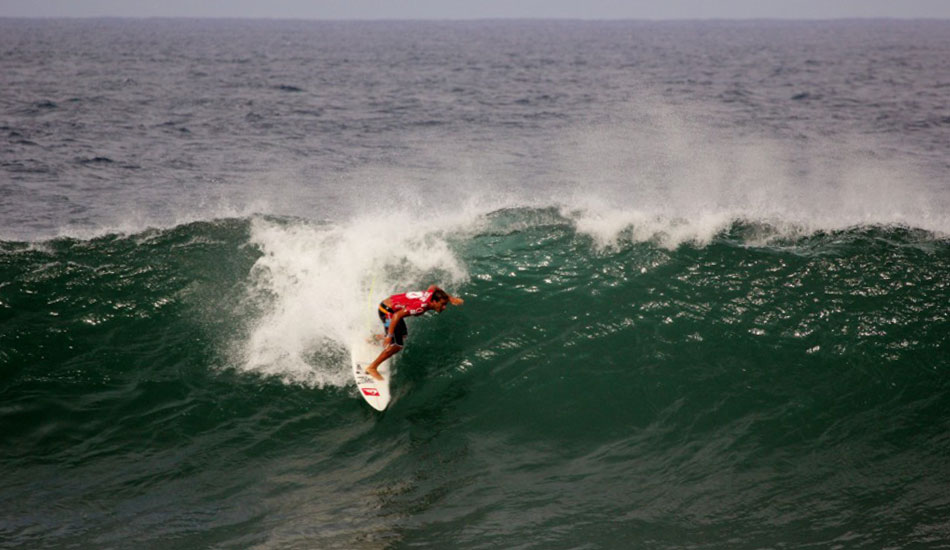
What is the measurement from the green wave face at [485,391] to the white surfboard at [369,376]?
180 millimetres

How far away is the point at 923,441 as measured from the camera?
8391mm

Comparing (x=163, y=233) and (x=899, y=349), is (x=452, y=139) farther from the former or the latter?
(x=899, y=349)

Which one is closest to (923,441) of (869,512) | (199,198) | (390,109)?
(869,512)

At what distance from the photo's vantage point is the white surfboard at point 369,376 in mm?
8875

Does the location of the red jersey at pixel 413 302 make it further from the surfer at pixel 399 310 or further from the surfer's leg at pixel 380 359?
the surfer's leg at pixel 380 359

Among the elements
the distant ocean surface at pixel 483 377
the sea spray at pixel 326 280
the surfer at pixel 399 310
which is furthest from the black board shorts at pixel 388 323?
the sea spray at pixel 326 280

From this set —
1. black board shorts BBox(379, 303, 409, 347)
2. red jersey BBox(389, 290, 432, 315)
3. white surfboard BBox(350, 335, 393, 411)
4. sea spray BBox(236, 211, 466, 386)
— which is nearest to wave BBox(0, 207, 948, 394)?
sea spray BBox(236, 211, 466, 386)

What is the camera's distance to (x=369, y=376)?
9.06m

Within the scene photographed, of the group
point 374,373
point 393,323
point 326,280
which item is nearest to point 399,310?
point 393,323

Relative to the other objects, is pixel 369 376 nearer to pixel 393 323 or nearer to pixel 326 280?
pixel 393 323

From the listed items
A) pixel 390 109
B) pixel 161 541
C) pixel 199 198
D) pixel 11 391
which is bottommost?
pixel 161 541

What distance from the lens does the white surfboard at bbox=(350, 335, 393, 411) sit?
29.1ft

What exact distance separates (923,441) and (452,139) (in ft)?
64.8

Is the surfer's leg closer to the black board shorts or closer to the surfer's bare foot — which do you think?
the surfer's bare foot
